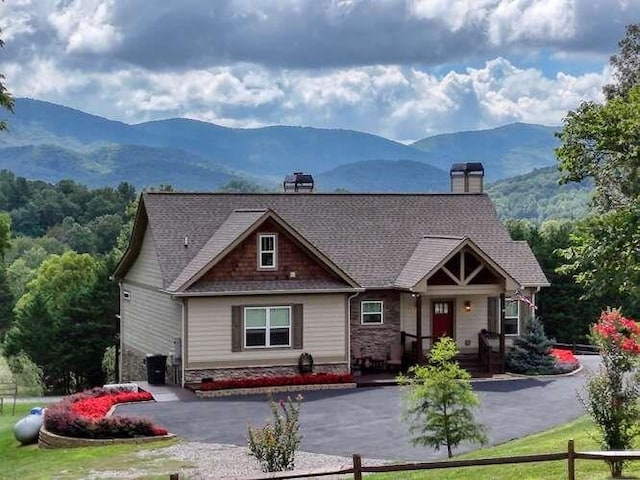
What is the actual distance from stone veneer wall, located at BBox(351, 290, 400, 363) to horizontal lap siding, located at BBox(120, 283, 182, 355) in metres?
6.36

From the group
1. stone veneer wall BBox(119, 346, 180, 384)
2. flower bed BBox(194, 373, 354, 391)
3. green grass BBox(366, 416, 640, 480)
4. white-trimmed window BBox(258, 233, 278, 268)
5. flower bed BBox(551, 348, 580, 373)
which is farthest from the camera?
stone veneer wall BBox(119, 346, 180, 384)

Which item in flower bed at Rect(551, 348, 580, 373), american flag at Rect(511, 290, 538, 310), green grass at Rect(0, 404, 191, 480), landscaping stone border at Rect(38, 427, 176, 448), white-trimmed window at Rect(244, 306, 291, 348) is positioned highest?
american flag at Rect(511, 290, 538, 310)

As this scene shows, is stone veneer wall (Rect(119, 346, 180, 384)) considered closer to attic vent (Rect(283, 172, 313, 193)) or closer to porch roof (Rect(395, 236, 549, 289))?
attic vent (Rect(283, 172, 313, 193))

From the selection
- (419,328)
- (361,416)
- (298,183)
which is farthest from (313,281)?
(298,183)

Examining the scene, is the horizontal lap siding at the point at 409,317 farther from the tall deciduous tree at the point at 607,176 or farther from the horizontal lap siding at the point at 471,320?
the tall deciduous tree at the point at 607,176

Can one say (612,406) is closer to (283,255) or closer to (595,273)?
(595,273)

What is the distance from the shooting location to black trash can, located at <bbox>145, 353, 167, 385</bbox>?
32.0 metres

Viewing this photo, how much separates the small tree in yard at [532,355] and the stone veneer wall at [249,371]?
646cm

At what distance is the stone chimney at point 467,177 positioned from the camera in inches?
1670

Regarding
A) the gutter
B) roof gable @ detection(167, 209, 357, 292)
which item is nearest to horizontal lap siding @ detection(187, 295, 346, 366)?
the gutter

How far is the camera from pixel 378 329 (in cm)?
3488

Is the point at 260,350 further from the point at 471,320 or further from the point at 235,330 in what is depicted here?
the point at 471,320

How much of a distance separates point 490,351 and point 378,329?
3.95 meters

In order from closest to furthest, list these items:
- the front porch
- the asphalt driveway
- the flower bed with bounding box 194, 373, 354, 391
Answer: the asphalt driveway < the flower bed with bounding box 194, 373, 354, 391 < the front porch
